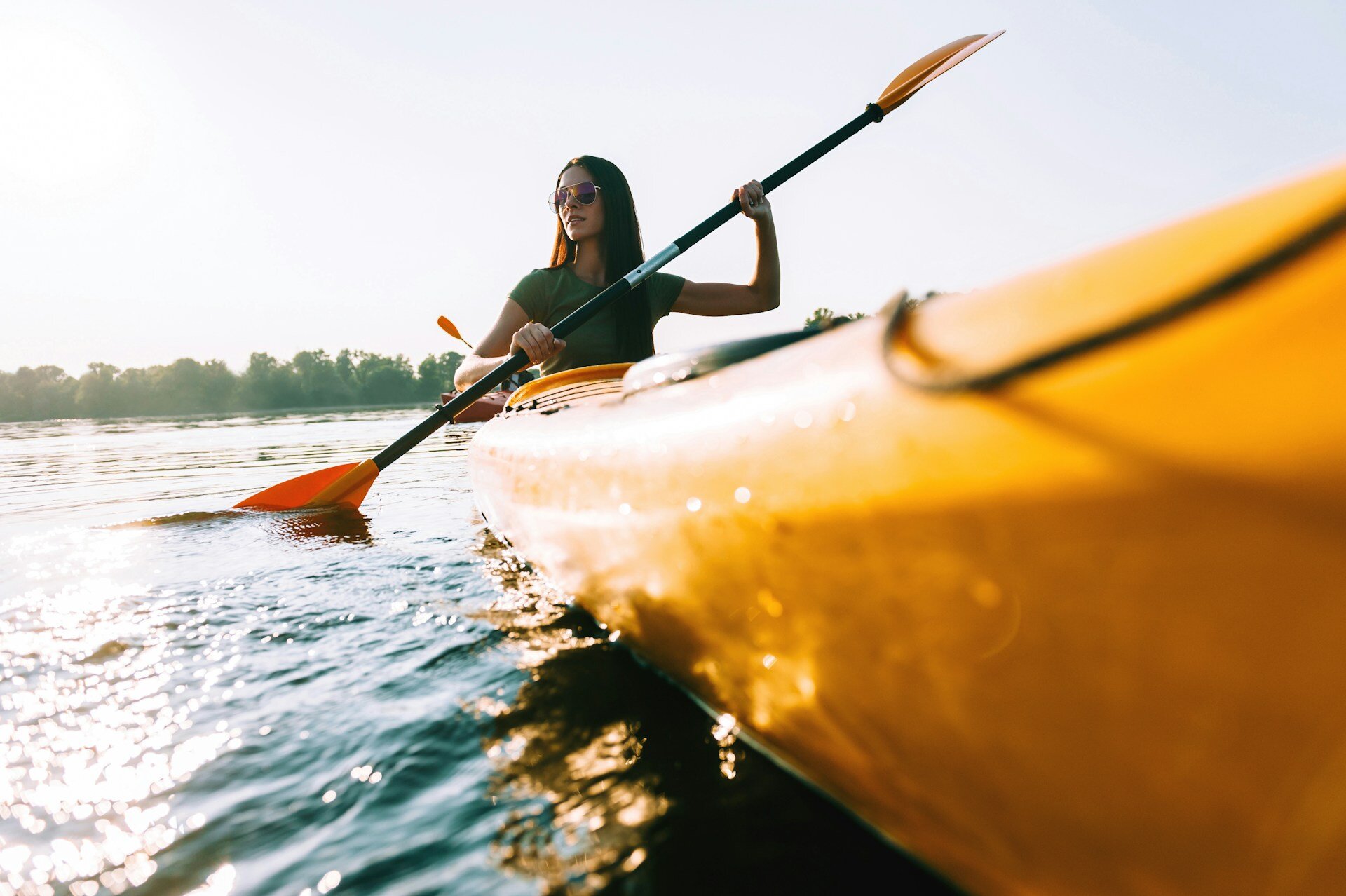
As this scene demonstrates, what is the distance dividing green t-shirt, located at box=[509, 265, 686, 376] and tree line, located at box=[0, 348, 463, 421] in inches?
2433

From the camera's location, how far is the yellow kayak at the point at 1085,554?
2.03ft

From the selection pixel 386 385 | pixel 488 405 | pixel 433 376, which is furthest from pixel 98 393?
pixel 488 405

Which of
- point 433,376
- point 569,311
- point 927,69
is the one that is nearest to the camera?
point 569,311

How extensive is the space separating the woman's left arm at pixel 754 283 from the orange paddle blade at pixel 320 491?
2861 mm

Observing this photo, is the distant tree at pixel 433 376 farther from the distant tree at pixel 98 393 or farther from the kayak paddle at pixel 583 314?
the kayak paddle at pixel 583 314

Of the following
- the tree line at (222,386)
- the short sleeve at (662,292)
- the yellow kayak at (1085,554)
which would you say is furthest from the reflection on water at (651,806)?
the tree line at (222,386)

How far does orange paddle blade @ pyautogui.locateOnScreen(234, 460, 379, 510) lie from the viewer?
17.7 feet

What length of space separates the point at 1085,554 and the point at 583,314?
319cm

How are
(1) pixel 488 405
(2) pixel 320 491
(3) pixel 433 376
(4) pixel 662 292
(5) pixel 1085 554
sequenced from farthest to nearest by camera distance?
(3) pixel 433 376, (1) pixel 488 405, (2) pixel 320 491, (4) pixel 662 292, (5) pixel 1085 554

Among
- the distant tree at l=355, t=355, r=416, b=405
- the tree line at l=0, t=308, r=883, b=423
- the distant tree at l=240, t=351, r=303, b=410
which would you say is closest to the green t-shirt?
the tree line at l=0, t=308, r=883, b=423

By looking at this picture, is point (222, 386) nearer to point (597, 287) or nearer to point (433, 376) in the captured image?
point (433, 376)

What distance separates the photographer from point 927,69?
4.79 m

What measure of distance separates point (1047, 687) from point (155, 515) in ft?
20.9

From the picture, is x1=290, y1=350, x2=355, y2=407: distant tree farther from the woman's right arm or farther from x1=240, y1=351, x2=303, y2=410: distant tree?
the woman's right arm
